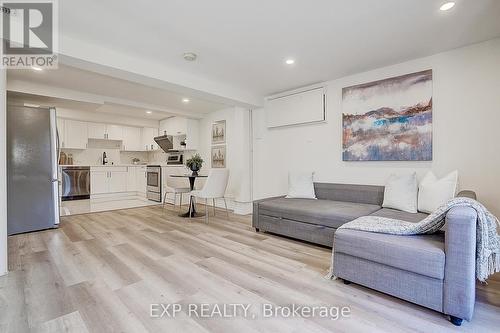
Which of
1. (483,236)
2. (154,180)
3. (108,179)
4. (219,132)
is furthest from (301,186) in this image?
(108,179)

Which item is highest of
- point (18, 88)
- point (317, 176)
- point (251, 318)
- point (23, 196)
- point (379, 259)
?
point (18, 88)

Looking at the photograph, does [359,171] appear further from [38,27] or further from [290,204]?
[38,27]

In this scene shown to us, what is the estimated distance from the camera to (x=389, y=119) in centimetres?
313

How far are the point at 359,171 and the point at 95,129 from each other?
6.94 metres

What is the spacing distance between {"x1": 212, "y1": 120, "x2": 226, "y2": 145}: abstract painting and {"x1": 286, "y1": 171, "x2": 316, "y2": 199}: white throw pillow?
93.3 inches

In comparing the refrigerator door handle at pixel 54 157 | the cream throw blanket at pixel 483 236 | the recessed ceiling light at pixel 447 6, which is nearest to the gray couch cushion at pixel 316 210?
the cream throw blanket at pixel 483 236

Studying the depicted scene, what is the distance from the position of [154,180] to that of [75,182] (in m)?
2.02

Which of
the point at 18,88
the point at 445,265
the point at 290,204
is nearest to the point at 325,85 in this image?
the point at 290,204

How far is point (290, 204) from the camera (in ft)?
10.8

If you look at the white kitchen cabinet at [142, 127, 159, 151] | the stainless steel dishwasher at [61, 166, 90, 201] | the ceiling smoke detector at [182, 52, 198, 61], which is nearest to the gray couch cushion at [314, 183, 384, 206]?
the ceiling smoke detector at [182, 52, 198, 61]

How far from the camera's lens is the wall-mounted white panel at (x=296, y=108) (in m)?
3.82

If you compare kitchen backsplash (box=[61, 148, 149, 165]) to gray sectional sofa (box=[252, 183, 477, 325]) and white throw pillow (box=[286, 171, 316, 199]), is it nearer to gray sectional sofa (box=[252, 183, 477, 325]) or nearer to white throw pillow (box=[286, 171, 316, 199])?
white throw pillow (box=[286, 171, 316, 199])

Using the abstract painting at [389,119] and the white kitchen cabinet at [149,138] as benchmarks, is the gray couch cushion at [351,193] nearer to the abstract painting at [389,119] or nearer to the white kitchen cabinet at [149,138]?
the abstract painting at [389,119]

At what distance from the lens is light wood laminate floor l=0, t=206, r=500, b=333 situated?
A: 149 cm
